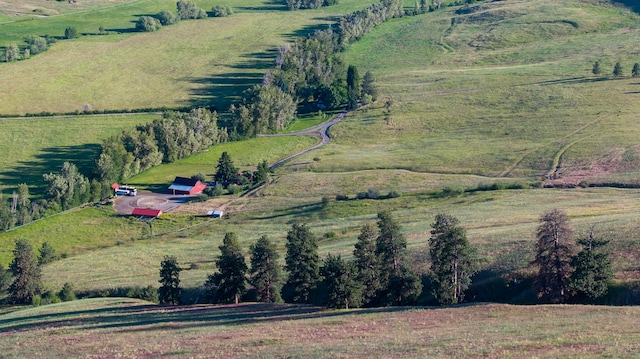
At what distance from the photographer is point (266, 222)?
358 feet

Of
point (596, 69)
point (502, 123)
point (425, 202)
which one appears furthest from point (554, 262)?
point (596, 69)

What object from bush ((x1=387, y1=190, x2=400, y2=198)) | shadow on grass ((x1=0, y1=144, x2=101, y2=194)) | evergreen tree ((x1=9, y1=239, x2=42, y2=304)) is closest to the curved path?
bush ((x1=387, y1=190, x2=400, y2=198))

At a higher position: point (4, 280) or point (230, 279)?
point (230, 279)

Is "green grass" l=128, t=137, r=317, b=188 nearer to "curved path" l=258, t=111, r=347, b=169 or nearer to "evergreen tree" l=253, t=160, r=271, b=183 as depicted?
"curved path" l=258, t=111, r=347, b=169

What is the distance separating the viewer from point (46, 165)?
148 m

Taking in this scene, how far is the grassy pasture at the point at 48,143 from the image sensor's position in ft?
470

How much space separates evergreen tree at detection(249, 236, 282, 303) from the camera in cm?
6531

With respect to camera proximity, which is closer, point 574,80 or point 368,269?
point 368,269

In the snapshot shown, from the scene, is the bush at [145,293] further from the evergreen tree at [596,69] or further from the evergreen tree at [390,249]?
the evergreen tree at [596,69]

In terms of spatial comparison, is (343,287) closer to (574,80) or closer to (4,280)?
(4,280)

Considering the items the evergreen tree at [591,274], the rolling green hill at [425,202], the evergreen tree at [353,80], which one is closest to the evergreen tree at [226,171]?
the rolling green hill at [425,202]

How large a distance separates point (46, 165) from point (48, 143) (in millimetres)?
15770

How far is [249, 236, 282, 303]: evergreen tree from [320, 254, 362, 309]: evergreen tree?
7.76 metres

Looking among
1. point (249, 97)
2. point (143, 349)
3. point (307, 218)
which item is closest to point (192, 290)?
point (143, 349)
